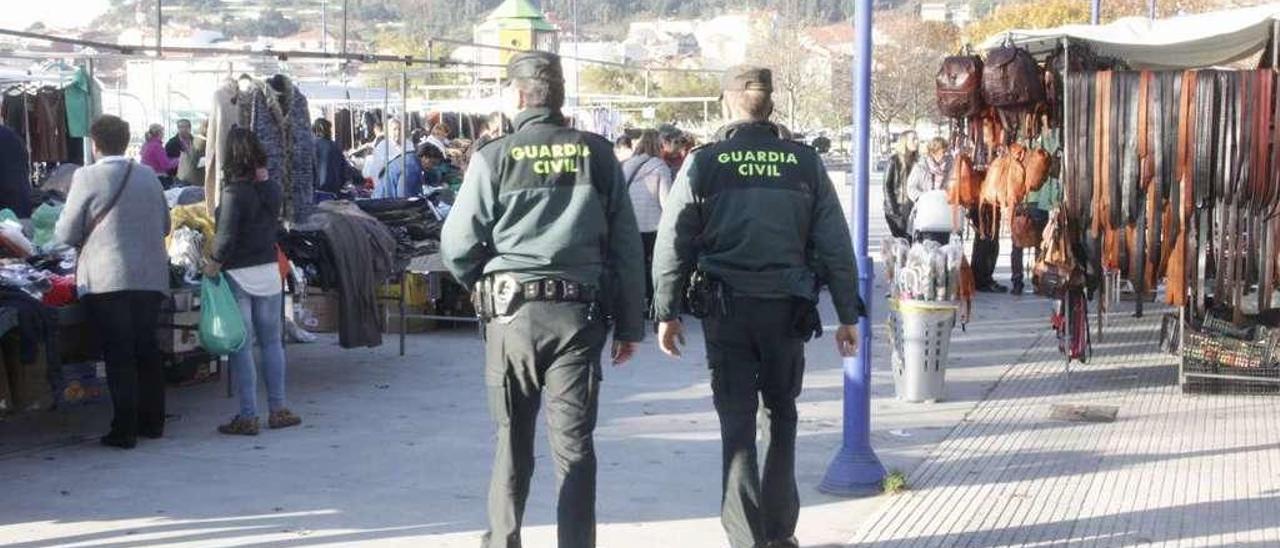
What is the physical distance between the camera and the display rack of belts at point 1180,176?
28.9 ft

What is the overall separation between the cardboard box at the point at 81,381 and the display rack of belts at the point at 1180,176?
5682 millimetres

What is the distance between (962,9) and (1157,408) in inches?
2865

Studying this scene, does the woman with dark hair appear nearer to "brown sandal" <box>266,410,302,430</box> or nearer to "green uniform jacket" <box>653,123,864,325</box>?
"brown sandal" <box>266,410,302,430</box>

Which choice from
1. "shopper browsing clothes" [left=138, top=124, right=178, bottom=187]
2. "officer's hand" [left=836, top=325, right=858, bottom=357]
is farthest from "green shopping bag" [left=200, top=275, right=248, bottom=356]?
"shopper browsing clothes" [left=138, top=124, right=178, bottom=187]

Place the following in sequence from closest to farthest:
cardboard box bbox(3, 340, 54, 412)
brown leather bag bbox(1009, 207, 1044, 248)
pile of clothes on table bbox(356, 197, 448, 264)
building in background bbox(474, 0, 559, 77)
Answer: cardboard box bbox(3, 340, 54, 412), brown leather bag bbox(1009, 207, 1044, 248), pile of clothes on table bbox(356, 197, 448, 264), building in background bbox(474, 0, 559, 77)

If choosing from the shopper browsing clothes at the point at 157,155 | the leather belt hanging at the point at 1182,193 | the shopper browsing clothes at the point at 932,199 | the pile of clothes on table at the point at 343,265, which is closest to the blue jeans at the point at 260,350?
the pile of clothes on table at the point at 343,265

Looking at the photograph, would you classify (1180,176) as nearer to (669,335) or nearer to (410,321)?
(669,335)

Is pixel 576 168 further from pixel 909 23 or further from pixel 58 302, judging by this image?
pixel 909 23

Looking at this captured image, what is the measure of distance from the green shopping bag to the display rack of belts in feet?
16.0

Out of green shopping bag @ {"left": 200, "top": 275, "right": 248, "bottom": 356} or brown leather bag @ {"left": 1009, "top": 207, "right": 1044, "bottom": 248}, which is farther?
brown leather bag @ {"left": 1009, "top": 207, "right": 1044, "bottom": 248}

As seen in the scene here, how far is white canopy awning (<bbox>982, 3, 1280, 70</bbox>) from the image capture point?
966cm

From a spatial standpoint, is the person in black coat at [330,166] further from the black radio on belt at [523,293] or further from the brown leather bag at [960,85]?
the black radio on belt at [523,293]

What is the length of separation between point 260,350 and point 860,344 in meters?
3.72

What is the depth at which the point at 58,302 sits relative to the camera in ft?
27.7
